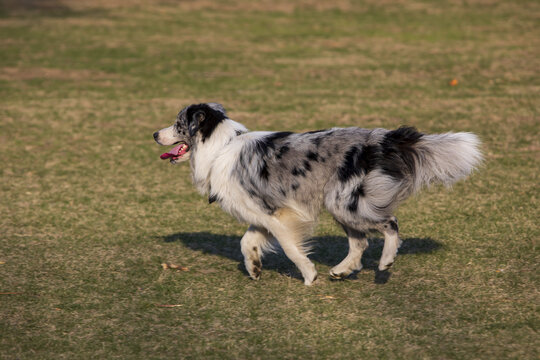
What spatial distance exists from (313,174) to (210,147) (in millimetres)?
1003

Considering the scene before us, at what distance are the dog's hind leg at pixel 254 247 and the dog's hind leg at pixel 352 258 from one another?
64 cm

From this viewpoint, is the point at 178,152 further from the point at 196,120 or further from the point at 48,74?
the point at 48,74

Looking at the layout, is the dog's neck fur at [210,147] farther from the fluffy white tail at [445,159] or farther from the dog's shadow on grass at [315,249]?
the fluffy white tail at [445,159]

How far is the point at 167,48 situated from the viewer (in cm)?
1684

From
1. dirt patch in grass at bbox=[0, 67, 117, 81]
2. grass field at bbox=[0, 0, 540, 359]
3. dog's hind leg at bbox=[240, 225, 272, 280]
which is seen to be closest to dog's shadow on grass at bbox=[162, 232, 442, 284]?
grass field at bbox=[0, 0, 540, 359]

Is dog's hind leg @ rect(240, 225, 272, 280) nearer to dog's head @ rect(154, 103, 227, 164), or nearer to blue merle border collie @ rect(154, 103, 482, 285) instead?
blue merle border collie @ rect(154, 103, 482, 285)

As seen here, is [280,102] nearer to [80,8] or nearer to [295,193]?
[295,193]

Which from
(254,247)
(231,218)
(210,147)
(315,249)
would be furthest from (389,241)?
(231,218)

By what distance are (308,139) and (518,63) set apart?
10.1m

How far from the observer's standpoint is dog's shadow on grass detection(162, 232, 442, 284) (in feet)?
21.4

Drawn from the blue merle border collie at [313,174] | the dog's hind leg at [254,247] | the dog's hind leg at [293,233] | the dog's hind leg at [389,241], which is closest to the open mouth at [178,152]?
the blue merle border collie at [313,174]

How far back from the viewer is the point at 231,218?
7926mm

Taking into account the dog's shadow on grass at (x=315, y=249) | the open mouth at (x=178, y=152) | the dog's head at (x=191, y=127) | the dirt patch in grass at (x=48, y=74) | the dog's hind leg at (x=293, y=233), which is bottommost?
the dog's shadow on grass at (x=315, y=249)

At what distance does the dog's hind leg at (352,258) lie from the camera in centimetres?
593
